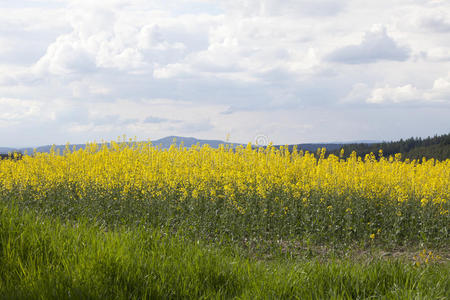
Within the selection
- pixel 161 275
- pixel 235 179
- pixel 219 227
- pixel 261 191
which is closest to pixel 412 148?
pixel 235 179

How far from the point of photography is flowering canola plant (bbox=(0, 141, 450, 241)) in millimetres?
7340

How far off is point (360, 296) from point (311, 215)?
3848 millimetres

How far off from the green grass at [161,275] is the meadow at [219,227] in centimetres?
2

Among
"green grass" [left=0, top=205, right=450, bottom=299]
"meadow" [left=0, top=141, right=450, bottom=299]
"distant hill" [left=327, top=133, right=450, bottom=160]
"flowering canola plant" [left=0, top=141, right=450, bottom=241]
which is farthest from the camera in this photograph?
"distant hill" [left=327, top=133, right=450, bottom=160]

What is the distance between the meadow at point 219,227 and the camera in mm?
3580

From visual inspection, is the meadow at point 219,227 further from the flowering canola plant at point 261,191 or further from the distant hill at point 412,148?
the distant hill at point 412,148

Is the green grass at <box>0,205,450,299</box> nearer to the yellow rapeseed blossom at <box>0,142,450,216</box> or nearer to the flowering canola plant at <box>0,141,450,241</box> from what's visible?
the flowering canola plant at <box>0,141,450,241</box>

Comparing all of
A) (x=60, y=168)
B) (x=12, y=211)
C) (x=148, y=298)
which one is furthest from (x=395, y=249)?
(x=60, y=168)

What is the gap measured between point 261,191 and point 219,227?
3.90 ft

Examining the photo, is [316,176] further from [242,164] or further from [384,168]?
[384,168]

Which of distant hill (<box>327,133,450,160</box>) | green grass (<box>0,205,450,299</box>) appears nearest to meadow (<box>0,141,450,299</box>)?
green grass (<box>0,205,450,299</box>)

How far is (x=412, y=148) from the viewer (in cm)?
2553

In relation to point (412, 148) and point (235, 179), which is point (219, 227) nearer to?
point (235, 179)

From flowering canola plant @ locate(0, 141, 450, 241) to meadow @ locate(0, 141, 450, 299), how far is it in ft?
0.12
